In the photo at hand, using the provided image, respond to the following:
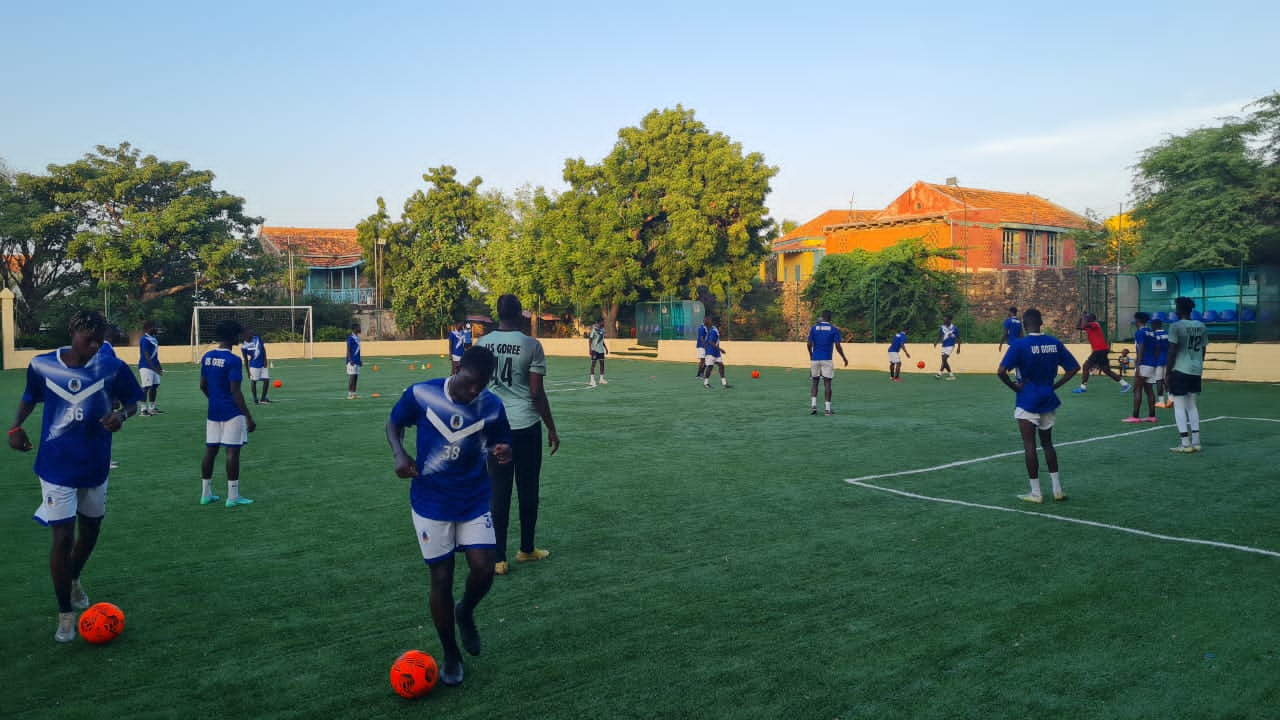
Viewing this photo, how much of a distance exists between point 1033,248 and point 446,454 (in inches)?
1824

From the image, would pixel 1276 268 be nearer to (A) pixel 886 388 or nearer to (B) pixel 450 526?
(A) pixel 886 388

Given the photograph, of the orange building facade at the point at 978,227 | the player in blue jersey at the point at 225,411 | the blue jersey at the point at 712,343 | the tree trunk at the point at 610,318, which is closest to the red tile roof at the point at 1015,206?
the orange building facade at the point at 978,227

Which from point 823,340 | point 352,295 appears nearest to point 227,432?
point 823,340

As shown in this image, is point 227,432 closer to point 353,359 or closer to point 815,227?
point 353,359

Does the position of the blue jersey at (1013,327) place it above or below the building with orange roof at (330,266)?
below

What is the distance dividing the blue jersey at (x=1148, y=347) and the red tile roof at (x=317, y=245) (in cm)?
4749

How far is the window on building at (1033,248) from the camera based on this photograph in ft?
147

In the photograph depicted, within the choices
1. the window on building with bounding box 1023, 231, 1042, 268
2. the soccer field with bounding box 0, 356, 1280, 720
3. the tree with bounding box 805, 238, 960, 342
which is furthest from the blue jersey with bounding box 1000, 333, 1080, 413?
the window on building with bounding box 1023, 231, 1042, 268

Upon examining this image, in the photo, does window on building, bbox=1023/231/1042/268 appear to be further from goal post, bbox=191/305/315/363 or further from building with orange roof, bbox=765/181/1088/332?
goal post, bbox=191/305/315/363

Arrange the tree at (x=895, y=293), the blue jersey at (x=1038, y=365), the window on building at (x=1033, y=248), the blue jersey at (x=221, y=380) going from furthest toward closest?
the window on building at (x=1033, y=248) < the tree at (x=895, y=293) < the blue jersey at (x=221, y=380) < the blue jersey at (x=1038, y=365)

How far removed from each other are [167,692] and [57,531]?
158 centimetres

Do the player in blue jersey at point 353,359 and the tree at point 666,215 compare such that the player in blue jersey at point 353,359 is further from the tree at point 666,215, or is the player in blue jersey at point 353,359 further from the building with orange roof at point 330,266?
the building with orange roof at point 330,266

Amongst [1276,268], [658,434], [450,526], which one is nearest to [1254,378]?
[1276,268]

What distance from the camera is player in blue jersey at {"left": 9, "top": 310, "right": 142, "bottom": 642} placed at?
5.26 metres
